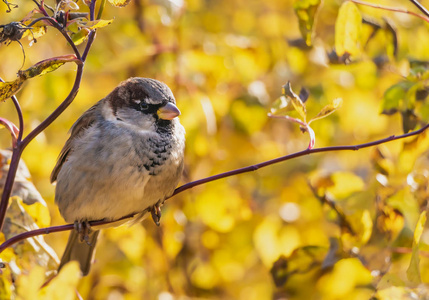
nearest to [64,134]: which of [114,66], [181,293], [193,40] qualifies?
[114,66]

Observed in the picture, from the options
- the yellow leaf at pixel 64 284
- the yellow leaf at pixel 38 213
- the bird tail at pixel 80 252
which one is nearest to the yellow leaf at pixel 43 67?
the yellow leaf at pixel 64 284

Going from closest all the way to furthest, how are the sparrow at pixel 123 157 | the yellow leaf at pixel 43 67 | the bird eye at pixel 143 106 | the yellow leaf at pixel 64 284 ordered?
the yellow leaf at pixel 64 284 → the yellow leaf at pixel 43 67 → the sparrow at pixel 123 157 → the bird eye at pixel 143 106

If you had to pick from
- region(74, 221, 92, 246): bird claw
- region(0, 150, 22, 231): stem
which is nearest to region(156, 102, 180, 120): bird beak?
region(74, 221, 92, 246): bird claw

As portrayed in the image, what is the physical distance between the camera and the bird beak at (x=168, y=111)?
166cm

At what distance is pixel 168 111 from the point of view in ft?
5.48

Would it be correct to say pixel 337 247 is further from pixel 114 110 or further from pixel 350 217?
pixel 114 110

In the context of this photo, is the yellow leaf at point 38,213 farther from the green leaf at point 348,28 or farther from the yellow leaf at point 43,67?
the green leaf at point 348,28

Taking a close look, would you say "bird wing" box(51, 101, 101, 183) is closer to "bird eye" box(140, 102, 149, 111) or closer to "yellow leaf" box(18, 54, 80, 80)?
"bird eye" box(140, 102, 149, 111)

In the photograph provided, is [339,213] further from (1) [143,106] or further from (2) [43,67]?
(2) [43,67]

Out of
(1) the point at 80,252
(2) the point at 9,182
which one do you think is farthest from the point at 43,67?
(1) the point at 80,252

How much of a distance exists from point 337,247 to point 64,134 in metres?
1.16

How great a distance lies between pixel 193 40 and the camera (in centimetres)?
211

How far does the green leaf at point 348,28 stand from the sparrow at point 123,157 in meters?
0.52

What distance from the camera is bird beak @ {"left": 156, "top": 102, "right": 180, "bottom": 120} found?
5.44 feet
